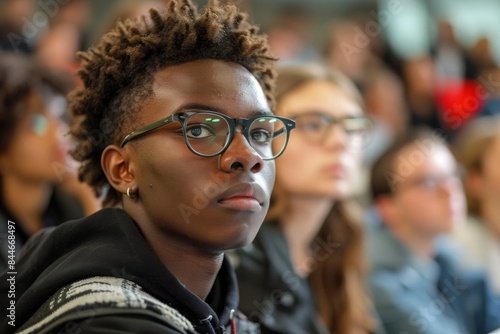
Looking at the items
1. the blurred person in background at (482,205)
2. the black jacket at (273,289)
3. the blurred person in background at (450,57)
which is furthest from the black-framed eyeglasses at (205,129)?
the blurred person in background at (450,57)

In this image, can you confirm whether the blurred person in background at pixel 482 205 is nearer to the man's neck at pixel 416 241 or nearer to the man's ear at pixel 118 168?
the man's neck at pixel 416 241

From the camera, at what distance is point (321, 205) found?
2.05 meters

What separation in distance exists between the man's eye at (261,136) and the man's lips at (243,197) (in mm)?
89

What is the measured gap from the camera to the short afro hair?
112 centimetres

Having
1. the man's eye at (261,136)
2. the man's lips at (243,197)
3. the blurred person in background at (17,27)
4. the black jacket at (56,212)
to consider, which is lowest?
the black jacket at (56,212)

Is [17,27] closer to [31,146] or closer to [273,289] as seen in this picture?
[31,146]

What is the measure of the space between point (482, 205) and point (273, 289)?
3.98 feet

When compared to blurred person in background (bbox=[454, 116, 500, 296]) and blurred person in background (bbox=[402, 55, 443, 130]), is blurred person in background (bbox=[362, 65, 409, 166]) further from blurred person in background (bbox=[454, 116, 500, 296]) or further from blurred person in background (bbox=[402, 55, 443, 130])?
blurred person in background (bbox=[454, 116, 500, 296])

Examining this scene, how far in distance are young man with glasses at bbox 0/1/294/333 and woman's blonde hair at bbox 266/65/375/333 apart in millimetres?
842

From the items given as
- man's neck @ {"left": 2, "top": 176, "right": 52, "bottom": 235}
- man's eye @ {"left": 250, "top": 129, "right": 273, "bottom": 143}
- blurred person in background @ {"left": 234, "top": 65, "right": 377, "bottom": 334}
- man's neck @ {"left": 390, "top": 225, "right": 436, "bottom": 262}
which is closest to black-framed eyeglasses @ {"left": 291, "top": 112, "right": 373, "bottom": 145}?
blurred person in background @ {"left": 234, "top": 65, "right": 377, "bottom": 334}

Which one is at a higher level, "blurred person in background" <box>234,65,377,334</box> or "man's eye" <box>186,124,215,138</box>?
"man's eye" <box>186,124,215,138</box>

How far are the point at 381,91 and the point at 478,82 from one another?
717 mm

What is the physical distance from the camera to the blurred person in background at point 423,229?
2.29 meters

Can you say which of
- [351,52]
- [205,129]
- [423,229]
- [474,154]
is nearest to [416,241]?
[423,229]
